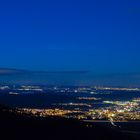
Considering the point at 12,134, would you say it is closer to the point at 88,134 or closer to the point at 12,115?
the point at 88,134

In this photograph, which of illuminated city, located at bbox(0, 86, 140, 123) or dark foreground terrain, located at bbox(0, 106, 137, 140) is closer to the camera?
dark foreground terrain, located at bbox(0, 106, 137, 140)

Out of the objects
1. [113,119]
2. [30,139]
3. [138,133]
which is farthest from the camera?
[113,119]

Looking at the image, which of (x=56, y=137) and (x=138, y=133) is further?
(x=138, y=133)

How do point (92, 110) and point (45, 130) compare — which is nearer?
point (45, 130)

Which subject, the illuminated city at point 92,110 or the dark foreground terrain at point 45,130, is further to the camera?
the illuminated city at point 92,110

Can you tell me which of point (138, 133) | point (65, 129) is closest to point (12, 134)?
point (65, 129)

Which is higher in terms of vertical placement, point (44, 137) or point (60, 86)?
point (60, 86)

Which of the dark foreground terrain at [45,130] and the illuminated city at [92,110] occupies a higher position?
the illuminated city at [92,110]

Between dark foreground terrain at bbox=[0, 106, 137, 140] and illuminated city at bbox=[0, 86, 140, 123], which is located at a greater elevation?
illuminated city at bbox=[0, 86, 140, 123]
